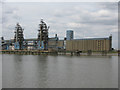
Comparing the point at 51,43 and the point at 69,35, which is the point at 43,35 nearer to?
the point at 51,43

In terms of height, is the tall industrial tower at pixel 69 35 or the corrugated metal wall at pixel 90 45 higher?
the tall industrial tower at pixel 69 35

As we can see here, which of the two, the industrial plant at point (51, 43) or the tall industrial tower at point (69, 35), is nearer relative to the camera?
the industrial plant at point (51, 43)

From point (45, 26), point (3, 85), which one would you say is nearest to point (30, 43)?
point (45, 26)

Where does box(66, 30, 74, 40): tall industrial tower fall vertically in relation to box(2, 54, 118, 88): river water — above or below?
above

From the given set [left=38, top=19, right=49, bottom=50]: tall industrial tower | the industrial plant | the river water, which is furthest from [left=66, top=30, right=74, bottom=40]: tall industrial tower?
the river water

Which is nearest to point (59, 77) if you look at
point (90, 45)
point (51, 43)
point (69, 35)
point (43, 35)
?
point (43, 35)

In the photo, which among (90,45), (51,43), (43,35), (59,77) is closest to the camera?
(59,77)

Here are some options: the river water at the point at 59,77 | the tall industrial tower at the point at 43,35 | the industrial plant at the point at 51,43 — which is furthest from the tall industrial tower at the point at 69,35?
the river water at the point at 59,77

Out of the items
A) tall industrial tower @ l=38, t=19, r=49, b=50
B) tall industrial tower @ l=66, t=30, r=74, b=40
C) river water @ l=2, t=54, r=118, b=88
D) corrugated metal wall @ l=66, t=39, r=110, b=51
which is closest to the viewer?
river water @ l=2, t=54, r=118, b=88

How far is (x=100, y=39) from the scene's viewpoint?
132 metres

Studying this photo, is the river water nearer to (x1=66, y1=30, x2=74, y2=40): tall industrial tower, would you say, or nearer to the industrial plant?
the industrial plant

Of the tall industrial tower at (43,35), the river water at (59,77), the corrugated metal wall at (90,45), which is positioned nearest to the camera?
Result: the river water at (59,77)

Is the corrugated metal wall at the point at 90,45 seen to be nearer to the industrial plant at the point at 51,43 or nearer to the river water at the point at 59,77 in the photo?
the industrial plant at the point at 51,43

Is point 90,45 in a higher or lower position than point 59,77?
higher
